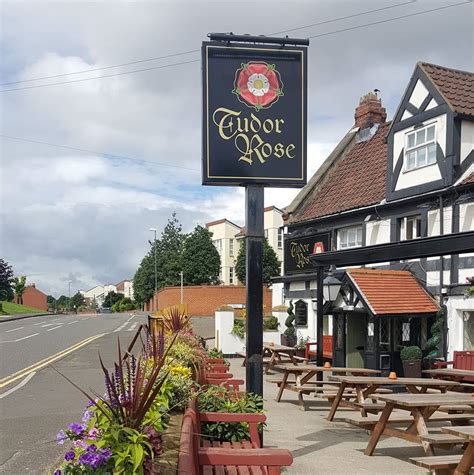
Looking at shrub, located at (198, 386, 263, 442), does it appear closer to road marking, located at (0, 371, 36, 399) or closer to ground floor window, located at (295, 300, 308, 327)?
road marking, located at (0, 371, 36, 399)

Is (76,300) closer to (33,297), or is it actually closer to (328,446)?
(33,297)

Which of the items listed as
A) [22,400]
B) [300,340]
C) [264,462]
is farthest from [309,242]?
[264,462]

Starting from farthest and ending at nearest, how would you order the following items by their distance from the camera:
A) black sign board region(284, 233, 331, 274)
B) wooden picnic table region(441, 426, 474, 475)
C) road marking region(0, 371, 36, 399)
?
1. black sign board region(284, 233, 331, 274)
2. road marking region(0, 371, 36, 399)
3. wooden picnic table region(441, 426, 474, 475)

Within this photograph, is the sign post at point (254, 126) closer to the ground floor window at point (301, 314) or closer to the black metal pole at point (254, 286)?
the black metal pole at point (254, 286)

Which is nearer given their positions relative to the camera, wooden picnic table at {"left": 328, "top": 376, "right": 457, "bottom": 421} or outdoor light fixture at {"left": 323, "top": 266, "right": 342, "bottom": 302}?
wooden picnic table at {"left": 328, "top": 376, "right": 457, "bottom": 421}

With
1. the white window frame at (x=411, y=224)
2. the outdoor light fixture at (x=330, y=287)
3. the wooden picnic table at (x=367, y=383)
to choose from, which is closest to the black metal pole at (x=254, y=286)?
the wooden picnic table at (x=367, y=383)

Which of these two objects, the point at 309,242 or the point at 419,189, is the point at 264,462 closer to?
the point at 419,189

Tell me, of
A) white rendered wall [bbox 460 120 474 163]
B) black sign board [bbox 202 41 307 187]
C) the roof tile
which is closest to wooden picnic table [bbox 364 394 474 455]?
black sign board [bbox 202 41 307 187]

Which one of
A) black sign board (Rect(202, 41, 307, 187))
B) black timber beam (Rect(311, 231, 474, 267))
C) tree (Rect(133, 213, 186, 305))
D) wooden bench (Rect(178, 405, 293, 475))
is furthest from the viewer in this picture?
tree (Rect(133, 213, 186, 305))

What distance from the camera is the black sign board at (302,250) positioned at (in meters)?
20.8

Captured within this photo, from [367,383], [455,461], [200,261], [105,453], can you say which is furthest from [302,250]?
[200,261]

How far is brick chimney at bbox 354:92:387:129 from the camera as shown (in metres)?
23.4

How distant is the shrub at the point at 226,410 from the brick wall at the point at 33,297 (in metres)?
92.8

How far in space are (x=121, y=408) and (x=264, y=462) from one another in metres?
1.24
